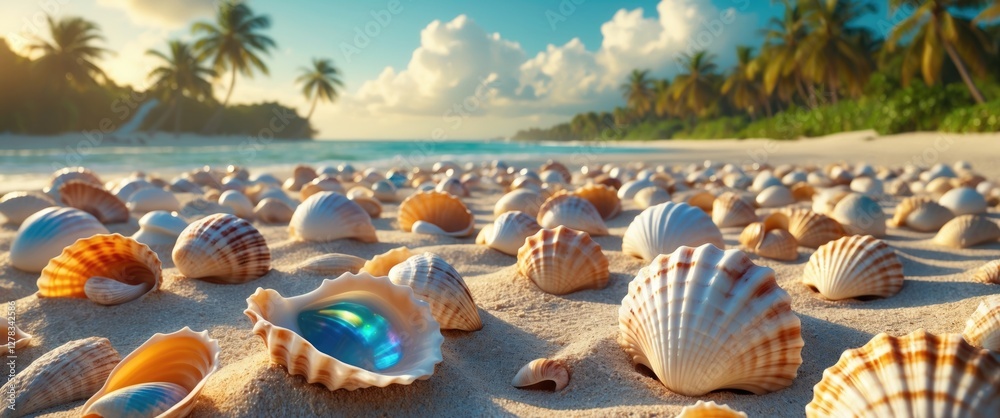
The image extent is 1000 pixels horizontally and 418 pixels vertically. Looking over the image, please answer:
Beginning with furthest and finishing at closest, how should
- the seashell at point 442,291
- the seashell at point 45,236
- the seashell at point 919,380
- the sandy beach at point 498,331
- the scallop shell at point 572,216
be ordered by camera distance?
the scallop shell at point 572,216, the seashell at point 45,236, the seashell at point 442,291, the sandy beach at point 498,331, the seashell at point 919,380

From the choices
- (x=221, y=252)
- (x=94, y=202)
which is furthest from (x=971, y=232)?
(x=94, y=202)

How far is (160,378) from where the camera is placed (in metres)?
1.45

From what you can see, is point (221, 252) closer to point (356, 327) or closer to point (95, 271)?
point (95, 271)

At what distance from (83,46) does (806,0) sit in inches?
1891

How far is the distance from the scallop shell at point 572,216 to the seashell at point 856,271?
151 centimetres

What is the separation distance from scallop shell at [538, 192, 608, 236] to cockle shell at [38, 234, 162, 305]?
7.45 feet

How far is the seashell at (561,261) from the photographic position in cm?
238

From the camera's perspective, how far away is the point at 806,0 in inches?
1400

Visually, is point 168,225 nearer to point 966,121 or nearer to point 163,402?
point 163,402

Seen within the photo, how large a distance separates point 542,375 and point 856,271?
1526 mm

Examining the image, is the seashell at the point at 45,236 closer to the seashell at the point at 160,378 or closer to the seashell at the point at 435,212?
the seashell at the point at 160,378

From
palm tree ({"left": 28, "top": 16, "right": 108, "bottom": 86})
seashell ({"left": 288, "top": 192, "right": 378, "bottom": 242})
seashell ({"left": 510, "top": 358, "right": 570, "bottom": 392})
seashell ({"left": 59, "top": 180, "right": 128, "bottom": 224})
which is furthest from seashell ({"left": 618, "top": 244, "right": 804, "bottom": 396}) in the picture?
palm tree ({"left": 28, "top": 16, "right": 108, "bottom": 86})

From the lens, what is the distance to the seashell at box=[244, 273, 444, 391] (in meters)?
1.37

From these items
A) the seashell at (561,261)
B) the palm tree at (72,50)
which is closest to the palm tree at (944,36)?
the seashell at (561,261)
